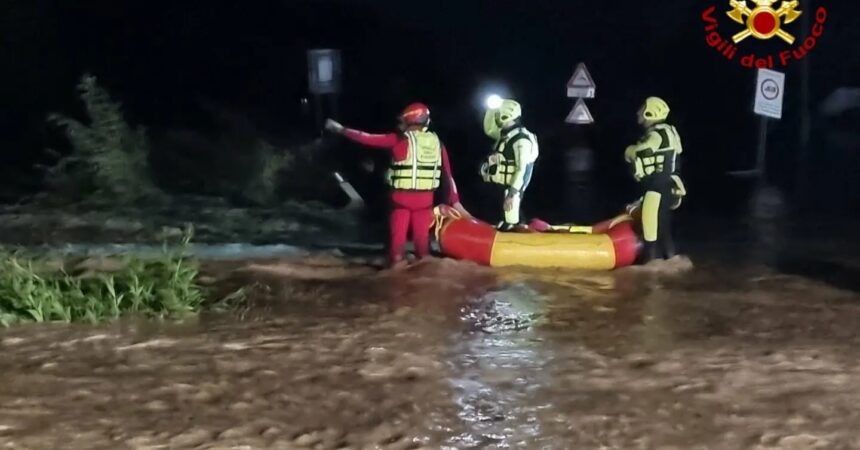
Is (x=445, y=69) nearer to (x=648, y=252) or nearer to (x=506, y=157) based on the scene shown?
(x=506, y=157)

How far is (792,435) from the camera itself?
6227 mm

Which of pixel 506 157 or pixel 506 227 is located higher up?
pixel 506 157

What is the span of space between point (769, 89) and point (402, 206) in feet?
25.5

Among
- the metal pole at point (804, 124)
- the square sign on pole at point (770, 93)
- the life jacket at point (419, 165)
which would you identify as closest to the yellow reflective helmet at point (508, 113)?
the life jacket at point (419, 165)

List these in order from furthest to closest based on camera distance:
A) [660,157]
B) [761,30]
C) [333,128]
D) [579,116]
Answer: [761,30] → [579,116] → [660,157] → [333,128]

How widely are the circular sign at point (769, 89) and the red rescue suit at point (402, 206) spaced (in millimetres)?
7250

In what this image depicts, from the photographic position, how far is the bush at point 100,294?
331 inches

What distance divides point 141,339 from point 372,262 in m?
3.34

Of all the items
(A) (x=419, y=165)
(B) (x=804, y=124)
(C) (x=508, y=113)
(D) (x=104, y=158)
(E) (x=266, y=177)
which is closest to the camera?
(A) (x=419, y=165)

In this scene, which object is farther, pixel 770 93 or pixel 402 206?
pixel 770 93

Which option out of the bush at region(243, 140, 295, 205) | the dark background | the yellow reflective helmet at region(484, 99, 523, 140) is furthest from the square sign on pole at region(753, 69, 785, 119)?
the yellow reflective helmet at region(484, 99, 523, 140)

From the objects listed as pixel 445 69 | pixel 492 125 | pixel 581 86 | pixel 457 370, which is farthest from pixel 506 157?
pixel 445 69

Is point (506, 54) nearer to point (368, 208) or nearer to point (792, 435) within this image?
point (368, 208)

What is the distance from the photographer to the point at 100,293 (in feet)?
29.1
